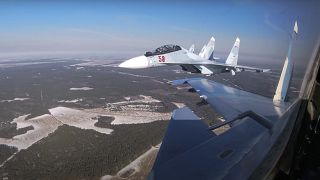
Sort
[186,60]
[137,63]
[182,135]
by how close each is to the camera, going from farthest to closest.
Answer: [186,60] → [137,63] → [182,135]

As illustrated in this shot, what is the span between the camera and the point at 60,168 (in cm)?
2509

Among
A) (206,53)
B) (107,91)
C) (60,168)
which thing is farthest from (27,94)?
(206,53)

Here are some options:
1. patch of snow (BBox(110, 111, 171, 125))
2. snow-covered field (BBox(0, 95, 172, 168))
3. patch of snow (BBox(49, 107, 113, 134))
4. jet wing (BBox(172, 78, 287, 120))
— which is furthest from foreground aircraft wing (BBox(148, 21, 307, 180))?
patch of snow (BBox(110, 111, 171, 125))

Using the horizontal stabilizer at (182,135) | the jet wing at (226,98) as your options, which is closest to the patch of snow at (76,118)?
the jet wing at (226,98)

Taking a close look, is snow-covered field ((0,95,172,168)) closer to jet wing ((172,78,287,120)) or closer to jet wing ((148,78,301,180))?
jet wing ((172,78,287,120))

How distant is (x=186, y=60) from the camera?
1454 cm

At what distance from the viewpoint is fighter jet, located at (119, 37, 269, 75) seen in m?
13.4

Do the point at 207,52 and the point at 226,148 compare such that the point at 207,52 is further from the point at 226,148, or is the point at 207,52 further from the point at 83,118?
the point at 83,118

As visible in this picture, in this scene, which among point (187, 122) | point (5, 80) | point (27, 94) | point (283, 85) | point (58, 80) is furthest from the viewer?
point (58, 80)

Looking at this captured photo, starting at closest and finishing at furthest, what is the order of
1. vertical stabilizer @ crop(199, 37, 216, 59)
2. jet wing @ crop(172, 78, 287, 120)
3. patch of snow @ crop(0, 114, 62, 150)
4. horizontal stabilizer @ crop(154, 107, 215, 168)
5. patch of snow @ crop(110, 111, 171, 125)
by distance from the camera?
1. horizontal stabilizer @ crop(154, 107, 215, 168)
2. jet wing @ crop(172, 78, 287, 120)
3. vertical stabilizer @ crop(199, 37, 216, 59)
4. patch of snow @ crop(0, 114, 62, 150)
5. patch of snow @ crop(110, 111, 171, 125)

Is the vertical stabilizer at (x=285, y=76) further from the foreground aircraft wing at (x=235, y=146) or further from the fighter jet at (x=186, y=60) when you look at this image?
the fighter jet at (x=186, y=60)

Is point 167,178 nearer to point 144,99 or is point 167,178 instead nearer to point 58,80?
point 144,99

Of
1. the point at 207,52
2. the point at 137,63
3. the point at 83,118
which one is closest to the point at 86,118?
the point at 83,118

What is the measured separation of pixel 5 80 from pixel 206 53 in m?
53.7
